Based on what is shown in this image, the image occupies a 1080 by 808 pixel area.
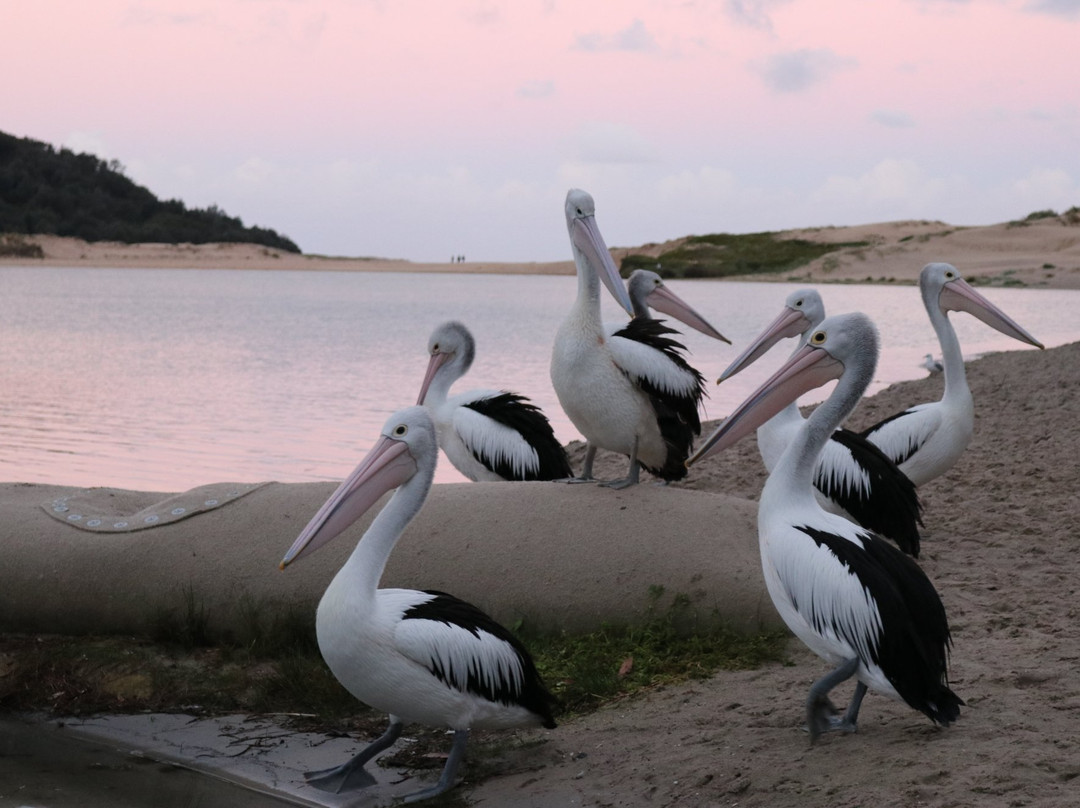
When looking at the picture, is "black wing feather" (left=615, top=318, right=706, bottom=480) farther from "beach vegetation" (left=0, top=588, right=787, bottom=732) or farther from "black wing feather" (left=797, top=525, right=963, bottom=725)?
"black wing feather" (left=797, top=525, right=963, bottom=725)

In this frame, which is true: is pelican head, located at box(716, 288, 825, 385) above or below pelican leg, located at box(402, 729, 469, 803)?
above

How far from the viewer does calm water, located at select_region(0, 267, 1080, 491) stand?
9.30 metres

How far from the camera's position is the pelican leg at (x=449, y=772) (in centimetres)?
331

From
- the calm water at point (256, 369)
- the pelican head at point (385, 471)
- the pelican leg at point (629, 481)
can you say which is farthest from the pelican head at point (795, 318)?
the calm water at point (256, 369)

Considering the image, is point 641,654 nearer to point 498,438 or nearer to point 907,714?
point 907,714

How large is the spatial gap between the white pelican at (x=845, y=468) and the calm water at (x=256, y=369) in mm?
3817

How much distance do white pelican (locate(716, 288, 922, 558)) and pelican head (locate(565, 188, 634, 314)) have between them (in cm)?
58

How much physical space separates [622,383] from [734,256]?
46654 millimetres

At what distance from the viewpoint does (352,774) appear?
3432mm

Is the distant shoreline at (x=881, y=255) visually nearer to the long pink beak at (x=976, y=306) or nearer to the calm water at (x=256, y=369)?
the calm water at (x=256, y=369)

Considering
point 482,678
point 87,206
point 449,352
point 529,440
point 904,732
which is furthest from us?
point 87,206

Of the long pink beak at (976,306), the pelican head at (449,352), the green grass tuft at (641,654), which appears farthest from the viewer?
the pelican head at (449,352)

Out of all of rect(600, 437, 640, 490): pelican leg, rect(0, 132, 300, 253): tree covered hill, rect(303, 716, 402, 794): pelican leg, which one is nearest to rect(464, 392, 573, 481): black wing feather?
rect(600, 437, 640, 490): pelican leg

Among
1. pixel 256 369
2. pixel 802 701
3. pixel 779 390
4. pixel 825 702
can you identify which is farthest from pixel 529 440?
pixel 256 369
